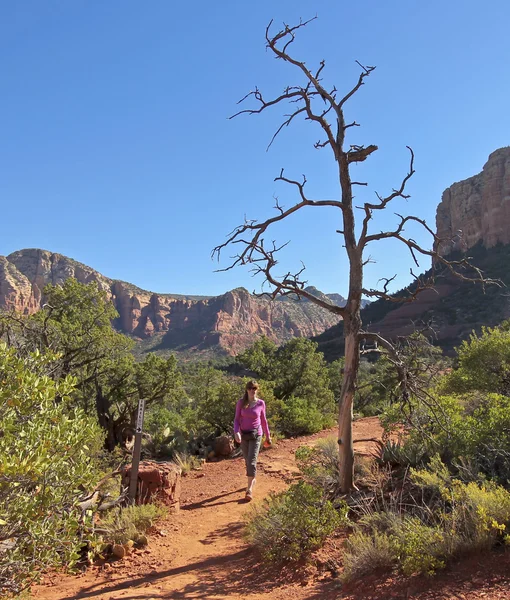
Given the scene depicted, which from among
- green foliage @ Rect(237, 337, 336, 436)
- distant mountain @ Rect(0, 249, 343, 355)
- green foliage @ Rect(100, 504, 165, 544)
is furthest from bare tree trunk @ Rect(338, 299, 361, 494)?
distant mountain @ Rect(0, 249, 343, 355)

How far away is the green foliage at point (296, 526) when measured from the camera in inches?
178

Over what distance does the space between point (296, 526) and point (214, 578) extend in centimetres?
95

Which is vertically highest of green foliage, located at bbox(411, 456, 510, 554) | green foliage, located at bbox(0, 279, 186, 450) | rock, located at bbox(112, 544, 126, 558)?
green foliage, located at bbox(0, 279, 186, 450)

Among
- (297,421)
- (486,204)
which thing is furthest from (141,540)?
(486,204)

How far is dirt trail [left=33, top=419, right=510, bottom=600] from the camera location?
341 centimetres

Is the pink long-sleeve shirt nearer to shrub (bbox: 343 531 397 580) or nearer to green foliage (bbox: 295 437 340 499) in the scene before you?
green foliage (bbox: 295 437 340 499)

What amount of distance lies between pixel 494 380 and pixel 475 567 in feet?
26.6

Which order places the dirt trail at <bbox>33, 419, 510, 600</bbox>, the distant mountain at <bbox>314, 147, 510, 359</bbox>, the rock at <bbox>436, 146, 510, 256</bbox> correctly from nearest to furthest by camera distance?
the dirt trail at <bbox>33, 419, 510, 600</bbox> < the distant mountain at <bbox>314, 147, 510, 359</bbox> < the rock at <bbox>436, 146, 510, 256</bbox>

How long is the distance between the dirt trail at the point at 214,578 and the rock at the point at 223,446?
4006 millimetres

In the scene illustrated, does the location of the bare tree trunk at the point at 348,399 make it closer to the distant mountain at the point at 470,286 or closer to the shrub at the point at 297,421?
the shrub at the point at 297,421

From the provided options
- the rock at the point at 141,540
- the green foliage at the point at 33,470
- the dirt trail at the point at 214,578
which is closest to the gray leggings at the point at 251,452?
the dirt trail at the point at 214,578

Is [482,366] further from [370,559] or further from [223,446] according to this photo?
[370,559]

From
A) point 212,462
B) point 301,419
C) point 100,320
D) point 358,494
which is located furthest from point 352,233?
point 100,320

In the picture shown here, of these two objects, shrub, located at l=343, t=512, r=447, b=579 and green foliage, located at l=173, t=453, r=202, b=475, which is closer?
shrub, located at l=343, t=512, r=447, b=579
